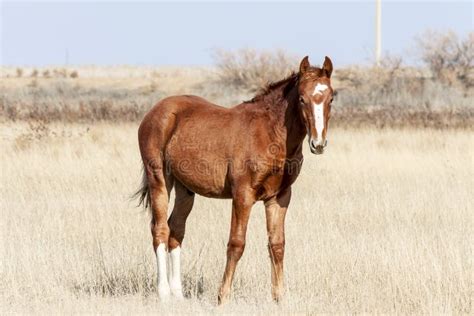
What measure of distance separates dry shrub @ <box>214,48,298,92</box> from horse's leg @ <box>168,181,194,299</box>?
1156 inches

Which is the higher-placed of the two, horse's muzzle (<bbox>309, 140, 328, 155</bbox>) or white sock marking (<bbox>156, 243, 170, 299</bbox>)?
horse's muzzle (<bbox>309, 140, 328, 155</bbox>)

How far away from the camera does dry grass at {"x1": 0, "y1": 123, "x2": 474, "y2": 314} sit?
7152 mm

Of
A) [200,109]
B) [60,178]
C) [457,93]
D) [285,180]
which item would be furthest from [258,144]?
[457,93]

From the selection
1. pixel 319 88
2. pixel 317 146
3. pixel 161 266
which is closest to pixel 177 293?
pixel 161 266

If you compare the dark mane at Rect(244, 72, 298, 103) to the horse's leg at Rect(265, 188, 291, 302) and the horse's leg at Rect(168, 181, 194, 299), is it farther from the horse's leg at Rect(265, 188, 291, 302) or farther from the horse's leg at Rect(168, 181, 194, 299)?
the horse's leg at Rect(168, 181, 194, 299)

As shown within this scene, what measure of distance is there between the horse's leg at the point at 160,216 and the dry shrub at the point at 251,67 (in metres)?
29.5

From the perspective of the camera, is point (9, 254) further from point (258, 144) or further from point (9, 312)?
point (258, 144)

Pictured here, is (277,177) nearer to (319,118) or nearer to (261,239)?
(319,118)

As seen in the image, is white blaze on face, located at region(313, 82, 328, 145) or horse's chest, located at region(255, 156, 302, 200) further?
horse's chest, located at region(255, 156, 302, 200)

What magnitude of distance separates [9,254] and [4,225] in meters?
1.74

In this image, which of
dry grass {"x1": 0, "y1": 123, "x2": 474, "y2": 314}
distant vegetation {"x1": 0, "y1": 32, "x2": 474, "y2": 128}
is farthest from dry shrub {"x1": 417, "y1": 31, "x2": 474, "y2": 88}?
dry grass {"x1": 0, "y1": 123, "x2": 474, "y2": 314}

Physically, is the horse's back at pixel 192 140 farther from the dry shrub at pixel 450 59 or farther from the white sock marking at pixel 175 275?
the dry shrub at pixel 450 59

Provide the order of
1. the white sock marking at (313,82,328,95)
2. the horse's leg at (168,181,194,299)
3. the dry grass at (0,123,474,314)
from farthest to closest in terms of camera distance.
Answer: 1. the horse's leg at (168,181,194,299)
2. the dry grass at (0,123,474,314)
3. the white sock marking at (313,82,328,95)

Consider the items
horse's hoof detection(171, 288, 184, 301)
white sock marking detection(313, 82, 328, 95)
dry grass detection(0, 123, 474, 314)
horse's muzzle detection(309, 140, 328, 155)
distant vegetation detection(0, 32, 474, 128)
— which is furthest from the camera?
distant vegetation detection(0, 32, 474, 128)
